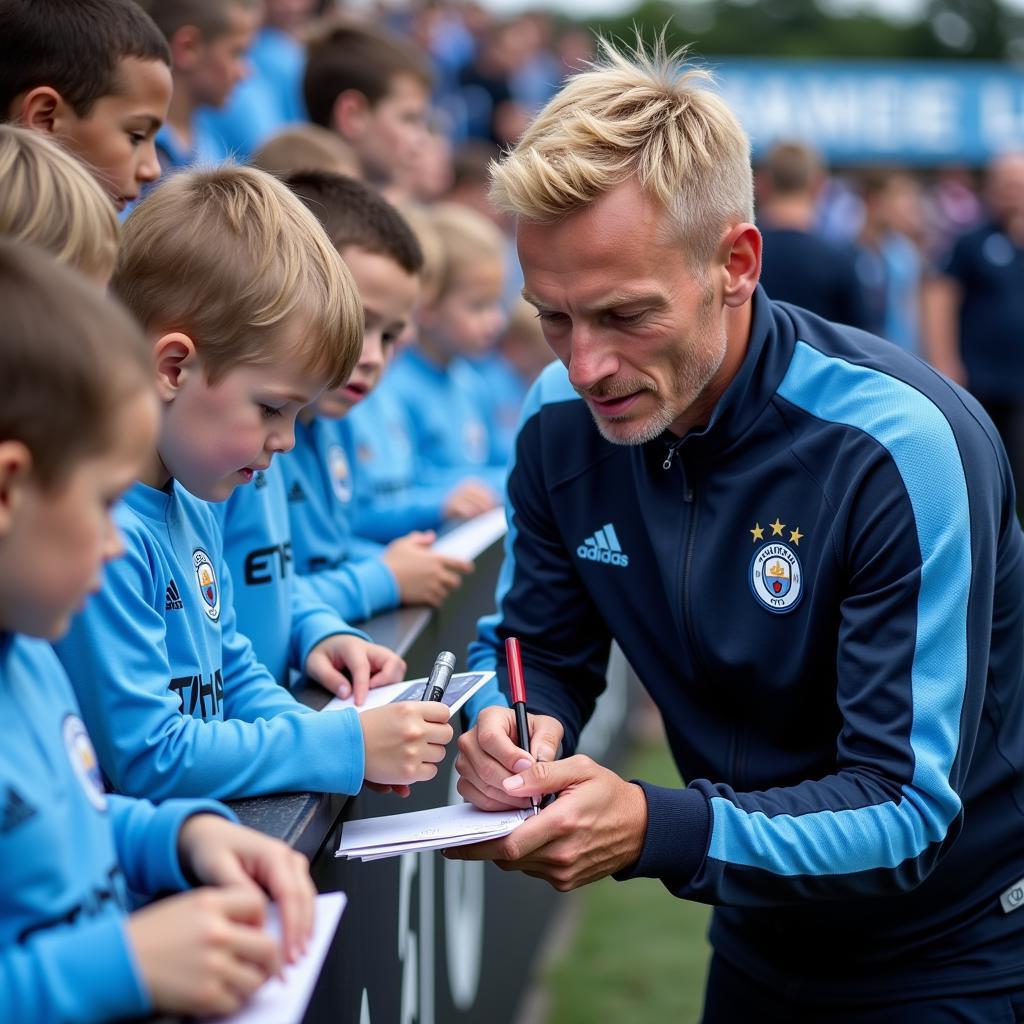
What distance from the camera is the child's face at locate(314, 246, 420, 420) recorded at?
3.17 m

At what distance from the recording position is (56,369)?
1.34 m

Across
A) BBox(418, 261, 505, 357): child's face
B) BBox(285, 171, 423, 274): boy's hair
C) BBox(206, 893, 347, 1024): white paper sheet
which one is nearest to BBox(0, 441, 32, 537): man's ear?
BBox(206, 893, 347, 1024): white paper sheet

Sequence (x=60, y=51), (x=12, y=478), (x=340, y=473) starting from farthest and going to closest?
(x=340, y=473) → (x=60, y=51) → (x=12, y=478)

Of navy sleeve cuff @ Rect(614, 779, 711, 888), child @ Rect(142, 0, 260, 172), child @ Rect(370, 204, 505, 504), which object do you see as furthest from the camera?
child @ Rect(370, 204, 505, 504)

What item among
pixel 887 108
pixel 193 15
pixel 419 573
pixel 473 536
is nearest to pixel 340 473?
pixel 419 573

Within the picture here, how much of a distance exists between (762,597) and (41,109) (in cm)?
164

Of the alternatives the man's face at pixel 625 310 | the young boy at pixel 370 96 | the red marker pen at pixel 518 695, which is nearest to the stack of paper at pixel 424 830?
the red marker pen at pixel 518 695

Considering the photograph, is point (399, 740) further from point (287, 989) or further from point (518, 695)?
point (287, 989)

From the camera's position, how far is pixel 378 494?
4.41 metres

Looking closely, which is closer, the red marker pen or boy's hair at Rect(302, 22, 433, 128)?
the red marker pen

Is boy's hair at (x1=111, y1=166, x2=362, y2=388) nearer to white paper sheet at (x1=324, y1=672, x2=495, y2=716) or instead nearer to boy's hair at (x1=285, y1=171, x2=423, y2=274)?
white paper sheet at (x1=324, y1=672, x2=495, y2=716)

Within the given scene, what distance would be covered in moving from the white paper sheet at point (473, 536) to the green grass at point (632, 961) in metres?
1.56

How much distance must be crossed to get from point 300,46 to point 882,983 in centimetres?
626

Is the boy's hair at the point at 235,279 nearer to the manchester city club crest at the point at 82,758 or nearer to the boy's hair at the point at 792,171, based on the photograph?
the manchester city club crest at the point at 82,758
